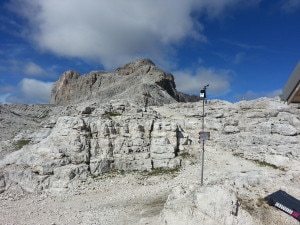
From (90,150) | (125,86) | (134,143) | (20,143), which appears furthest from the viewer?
(125,86)

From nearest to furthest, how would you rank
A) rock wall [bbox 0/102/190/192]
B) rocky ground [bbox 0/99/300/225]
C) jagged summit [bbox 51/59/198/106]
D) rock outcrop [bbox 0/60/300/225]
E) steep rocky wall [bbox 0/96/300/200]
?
1. rocky ground [bbox 0/99/300/225]
2. rock outcrop [bbox 0/60/300/225]
3. rock wall [bbox 0/102/190/192]
4. steep rocky wall [bbox 0/96/300/200]
5. jagged summit [bbox 51/59/198/106]

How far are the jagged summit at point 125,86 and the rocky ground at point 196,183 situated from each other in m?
25.3

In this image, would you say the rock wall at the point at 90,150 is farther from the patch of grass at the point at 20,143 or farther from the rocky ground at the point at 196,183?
the patch of grass at the point at 20,143

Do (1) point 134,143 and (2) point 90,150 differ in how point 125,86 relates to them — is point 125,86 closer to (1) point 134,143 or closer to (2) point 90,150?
(1) point 134,143

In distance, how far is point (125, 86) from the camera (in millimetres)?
90750

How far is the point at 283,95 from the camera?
26.2 feet

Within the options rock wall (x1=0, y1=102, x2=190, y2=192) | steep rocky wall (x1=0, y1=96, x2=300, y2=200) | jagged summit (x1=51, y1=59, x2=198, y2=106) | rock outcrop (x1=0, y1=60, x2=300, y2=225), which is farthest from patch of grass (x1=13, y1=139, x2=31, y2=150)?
jagged summit (x1=51, y1=59, x2=198, y2=106)

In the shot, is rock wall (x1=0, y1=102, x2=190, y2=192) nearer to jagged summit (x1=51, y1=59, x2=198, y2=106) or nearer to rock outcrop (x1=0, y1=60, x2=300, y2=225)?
rock outcrop (x1=0, y1=60, x2=300, y2=225)

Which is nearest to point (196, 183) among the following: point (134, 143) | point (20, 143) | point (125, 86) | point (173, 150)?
point (173, 150)

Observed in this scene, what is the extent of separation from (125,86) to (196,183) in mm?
63456

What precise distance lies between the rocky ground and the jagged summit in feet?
82.9

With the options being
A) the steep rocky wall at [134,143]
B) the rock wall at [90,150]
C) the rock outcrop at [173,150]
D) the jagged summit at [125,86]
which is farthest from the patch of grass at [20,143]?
the jagged summit at [125,86]

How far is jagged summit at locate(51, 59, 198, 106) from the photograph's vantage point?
251 feet

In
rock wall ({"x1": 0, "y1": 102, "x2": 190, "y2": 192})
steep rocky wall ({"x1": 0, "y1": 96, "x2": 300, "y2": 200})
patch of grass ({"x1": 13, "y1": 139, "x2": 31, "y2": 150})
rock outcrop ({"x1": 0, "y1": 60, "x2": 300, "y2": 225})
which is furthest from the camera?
patch of grass ({"x1": 13, "y1": 139, "x2": 31, "y2": 150})
